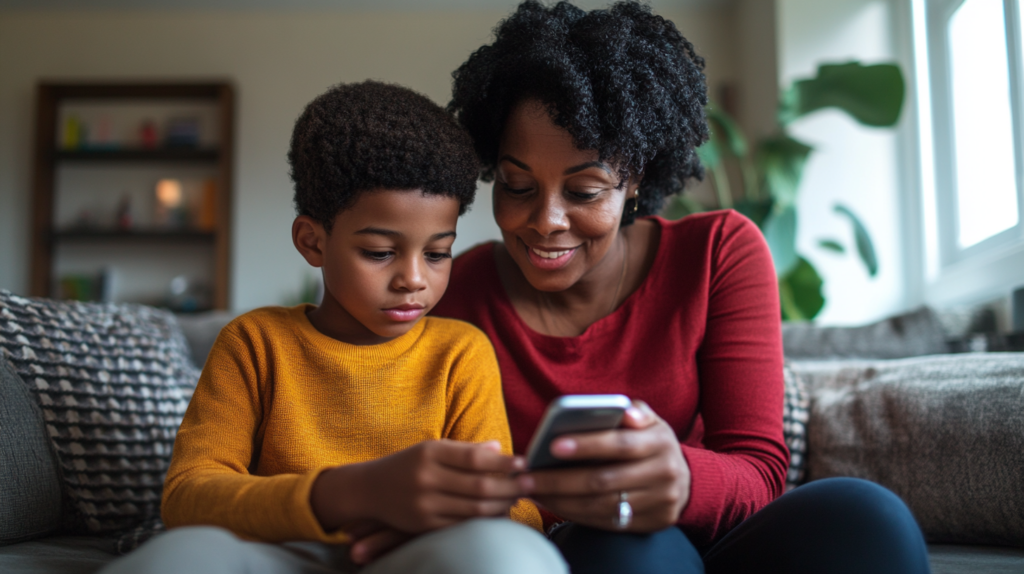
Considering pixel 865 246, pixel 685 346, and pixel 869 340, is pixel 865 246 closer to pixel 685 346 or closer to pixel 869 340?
pixel 869 340

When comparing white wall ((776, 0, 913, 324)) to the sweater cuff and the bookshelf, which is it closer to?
the sweater cuff

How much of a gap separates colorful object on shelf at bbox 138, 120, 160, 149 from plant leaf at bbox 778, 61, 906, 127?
374 cm


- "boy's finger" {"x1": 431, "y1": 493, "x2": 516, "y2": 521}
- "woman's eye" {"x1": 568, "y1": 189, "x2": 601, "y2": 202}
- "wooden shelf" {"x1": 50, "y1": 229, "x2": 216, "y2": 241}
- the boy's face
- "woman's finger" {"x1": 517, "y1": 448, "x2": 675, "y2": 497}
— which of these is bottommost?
"boy's finger" {"x1": 431, "y1": 493, "x2": 516, "y2": 521}

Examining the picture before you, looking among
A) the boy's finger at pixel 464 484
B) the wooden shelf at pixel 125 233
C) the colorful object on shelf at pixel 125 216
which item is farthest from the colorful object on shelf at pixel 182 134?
the boy's finger at pixel 464 484

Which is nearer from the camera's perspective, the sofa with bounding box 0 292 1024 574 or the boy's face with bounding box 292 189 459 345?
Result: the boy's face with bounding box 292 189 459 345

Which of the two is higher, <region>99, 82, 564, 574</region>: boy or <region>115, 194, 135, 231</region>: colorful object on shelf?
<region>115, 194, 135, 231</region>: colorful object on shelf

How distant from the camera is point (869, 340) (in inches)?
80.8

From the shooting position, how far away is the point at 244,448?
101 centimetres

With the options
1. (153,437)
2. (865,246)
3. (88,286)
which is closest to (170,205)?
(88,286)

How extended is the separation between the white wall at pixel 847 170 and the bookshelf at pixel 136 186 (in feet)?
10.6

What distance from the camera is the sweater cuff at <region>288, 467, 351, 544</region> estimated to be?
80 cm

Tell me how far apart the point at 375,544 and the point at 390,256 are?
0.40 meters

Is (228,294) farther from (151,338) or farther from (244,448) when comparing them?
(244,448)

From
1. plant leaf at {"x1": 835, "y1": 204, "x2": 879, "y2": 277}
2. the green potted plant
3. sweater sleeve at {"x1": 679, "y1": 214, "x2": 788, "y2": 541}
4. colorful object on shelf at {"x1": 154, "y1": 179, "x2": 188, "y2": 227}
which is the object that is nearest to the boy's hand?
sweater sleeve at {"x1": 679, "y1": 214, "x2": 788, "y2": 541}
